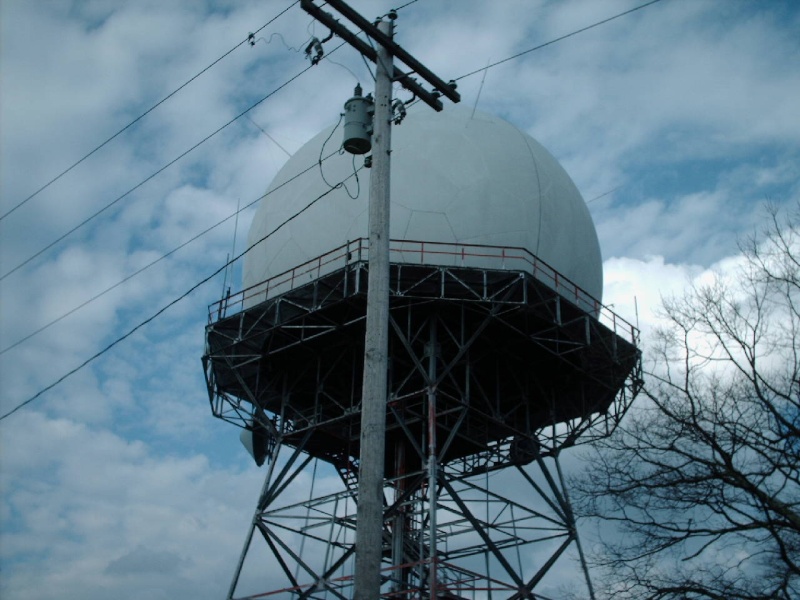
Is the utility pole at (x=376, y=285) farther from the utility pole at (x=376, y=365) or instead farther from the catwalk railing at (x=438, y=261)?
the catwalk railing at (x=438, y=261)

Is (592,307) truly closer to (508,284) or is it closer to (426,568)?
(508,284)

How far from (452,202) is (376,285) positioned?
1293 centimetres

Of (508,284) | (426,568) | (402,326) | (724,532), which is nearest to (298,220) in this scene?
(402,326)

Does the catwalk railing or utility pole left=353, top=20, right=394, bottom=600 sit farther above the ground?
the catwalk railing

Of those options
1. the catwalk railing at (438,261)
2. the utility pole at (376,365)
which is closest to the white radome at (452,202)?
the catwalk railing at (438,261)

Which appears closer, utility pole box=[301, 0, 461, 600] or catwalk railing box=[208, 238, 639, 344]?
utility pole box=[301, 0, 461, 600]

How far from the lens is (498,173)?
79.4ft

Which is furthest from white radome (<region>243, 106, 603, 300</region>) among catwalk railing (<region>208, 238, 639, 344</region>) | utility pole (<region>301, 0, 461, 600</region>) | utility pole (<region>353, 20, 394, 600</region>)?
utility pole (<region>353, 20, 394, 600</region>)

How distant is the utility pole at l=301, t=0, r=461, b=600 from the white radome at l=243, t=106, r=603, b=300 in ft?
32.4

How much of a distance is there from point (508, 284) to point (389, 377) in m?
4.14

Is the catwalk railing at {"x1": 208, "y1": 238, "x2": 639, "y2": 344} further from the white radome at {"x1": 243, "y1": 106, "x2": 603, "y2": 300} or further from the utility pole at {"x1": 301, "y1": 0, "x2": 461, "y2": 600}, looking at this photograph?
the utility pole at {"x1": 301, "y1": 0, "x2": 461, "y2": 600}

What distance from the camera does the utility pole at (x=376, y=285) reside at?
9.41m

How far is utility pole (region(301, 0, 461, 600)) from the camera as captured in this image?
9.41 metres

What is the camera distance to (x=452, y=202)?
23344 mm
